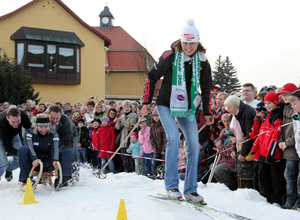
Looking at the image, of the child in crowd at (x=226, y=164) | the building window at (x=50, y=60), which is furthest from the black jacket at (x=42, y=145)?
the building window at (x=50, y=60)

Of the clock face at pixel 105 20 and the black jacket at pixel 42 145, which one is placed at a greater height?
the clock face at pixel 105 20

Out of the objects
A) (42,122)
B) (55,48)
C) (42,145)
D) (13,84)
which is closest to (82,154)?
(42,145)

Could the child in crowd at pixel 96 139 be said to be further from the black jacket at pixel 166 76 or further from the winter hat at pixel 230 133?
the black jacket at pixel 166 76

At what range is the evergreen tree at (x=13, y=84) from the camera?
20828 millimetres

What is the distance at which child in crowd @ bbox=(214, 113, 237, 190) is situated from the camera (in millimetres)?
7441

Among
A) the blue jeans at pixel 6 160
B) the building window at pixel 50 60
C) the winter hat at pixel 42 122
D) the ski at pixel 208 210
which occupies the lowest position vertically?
the ski at pixel 208 210

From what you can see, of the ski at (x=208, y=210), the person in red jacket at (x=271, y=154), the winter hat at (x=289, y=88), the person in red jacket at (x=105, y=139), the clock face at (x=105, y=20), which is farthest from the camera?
the clock face at (x=105, y=20)

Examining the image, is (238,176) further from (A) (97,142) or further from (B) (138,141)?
(A) (97,142)

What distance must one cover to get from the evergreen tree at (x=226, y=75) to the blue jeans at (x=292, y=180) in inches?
1741

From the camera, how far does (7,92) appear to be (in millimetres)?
20766

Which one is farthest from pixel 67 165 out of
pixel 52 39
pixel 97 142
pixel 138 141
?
pixel 52 39

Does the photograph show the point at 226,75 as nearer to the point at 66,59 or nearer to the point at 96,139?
the point at 66,59

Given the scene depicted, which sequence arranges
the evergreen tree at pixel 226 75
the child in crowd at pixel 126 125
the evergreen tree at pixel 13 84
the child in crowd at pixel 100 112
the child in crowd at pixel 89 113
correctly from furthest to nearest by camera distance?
1. the evergreen tree at pixel 226 75
2. the evergreen tree at pixel 13 84
3. the child in crowd at pixel 89 113
4. the child in crowd at pixel 100 112
5. the child in crowd at pixel 126 125

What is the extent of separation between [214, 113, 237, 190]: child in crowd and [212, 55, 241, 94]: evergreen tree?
1672 inches
